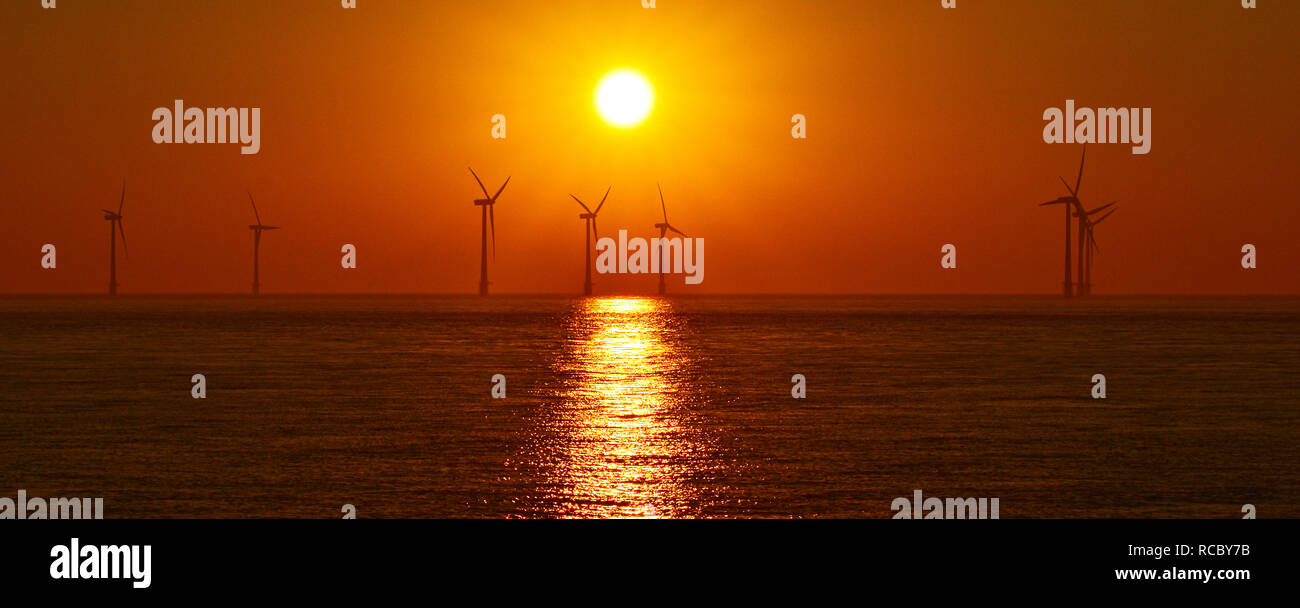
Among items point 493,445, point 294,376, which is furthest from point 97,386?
point 493,445

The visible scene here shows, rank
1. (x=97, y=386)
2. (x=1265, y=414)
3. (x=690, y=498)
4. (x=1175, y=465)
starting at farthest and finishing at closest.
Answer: (x=97, y=386)
(x=1265, y=414)
(x=1175, y=465)
(x=690, y=498)

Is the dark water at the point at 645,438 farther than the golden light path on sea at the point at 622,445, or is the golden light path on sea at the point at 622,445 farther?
the dark water at the point at 645,438

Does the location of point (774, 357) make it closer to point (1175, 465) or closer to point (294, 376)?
point (294, 376)

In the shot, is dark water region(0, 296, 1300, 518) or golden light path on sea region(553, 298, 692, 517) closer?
golden light path on sea region(553, 298, 692, 517)

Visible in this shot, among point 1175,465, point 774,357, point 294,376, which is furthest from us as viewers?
point 774,357

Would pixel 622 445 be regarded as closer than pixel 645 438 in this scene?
Yes

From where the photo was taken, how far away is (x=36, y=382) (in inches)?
2697
